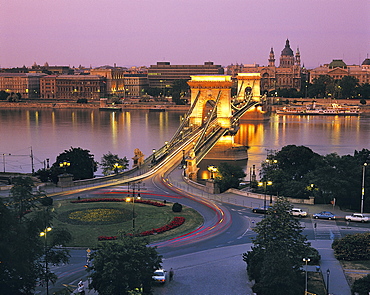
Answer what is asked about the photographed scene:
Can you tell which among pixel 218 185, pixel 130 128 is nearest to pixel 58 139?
pixel 130 128

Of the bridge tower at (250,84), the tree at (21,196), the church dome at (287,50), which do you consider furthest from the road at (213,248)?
the church dome at (287,50)

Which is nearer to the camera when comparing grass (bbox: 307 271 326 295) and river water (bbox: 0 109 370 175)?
grass (bbox: 307 271 326 295)

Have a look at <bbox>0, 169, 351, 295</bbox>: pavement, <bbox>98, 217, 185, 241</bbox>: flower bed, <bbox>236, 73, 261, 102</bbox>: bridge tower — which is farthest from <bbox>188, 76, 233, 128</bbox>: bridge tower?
<bbox>236, 73, 261, 102</bbox>: bridge tower

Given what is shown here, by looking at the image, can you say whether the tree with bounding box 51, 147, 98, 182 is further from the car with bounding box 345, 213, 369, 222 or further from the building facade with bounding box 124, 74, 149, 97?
the building facade with bounding box 124, 74, 149, 97

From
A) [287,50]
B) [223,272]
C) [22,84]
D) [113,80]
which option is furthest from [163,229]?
[287,50]

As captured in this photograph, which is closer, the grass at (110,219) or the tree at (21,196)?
the tree at (21,196)

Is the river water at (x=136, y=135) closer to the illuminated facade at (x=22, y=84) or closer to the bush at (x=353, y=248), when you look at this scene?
the bush at (x=353, y=248)

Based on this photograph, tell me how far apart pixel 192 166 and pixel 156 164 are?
2.69 meters

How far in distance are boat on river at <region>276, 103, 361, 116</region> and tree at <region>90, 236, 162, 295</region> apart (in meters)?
98.4

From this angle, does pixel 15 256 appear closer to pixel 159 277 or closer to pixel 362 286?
pixel 159 277

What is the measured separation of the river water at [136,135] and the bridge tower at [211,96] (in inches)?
199

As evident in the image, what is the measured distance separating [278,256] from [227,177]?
16518mm

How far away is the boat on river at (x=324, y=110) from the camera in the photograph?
111600mm

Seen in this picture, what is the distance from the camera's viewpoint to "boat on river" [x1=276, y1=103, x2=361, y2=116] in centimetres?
11160
